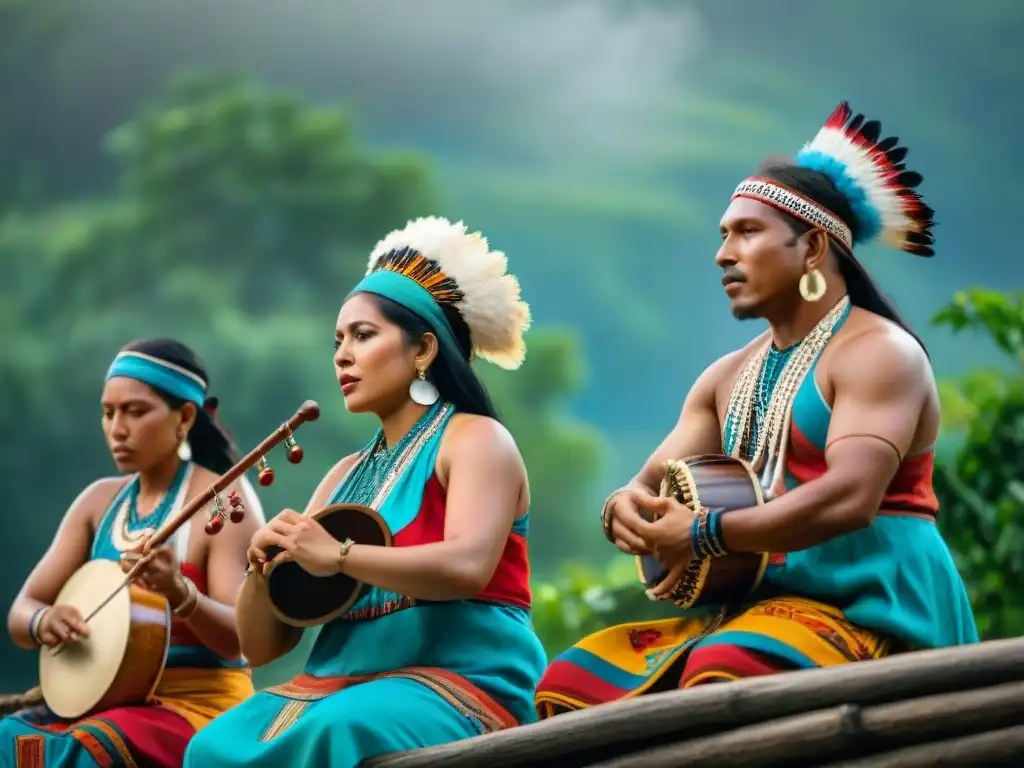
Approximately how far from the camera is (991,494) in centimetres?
611

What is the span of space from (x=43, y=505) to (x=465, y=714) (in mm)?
10206

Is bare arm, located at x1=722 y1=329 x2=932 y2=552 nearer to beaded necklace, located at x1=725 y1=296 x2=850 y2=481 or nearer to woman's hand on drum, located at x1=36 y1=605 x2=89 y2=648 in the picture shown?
beaded necklace, located at x1=725 y1=296 x2=850 y2=481

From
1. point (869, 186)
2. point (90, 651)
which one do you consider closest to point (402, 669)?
point (90, 651)

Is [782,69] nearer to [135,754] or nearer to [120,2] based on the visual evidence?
[120,2]

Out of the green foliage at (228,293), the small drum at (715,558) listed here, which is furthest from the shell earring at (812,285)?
the green foliage at (228,293)

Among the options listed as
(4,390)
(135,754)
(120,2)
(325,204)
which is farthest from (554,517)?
Answer: (135,754)

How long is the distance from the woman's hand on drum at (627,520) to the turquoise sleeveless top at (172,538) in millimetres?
1396

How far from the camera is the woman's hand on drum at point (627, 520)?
3045 millimetres

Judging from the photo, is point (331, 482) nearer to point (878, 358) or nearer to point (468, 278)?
point (468, 278)

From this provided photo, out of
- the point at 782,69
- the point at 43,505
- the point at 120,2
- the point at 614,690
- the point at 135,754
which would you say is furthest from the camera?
the point at 120,2

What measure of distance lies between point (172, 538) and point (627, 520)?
1557 millimetres

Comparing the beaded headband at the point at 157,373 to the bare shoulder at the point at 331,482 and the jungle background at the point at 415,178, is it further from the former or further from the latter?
the jungle background at the point at 415,178

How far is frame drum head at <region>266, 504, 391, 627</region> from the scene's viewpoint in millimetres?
3244

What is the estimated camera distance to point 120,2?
1445cm
